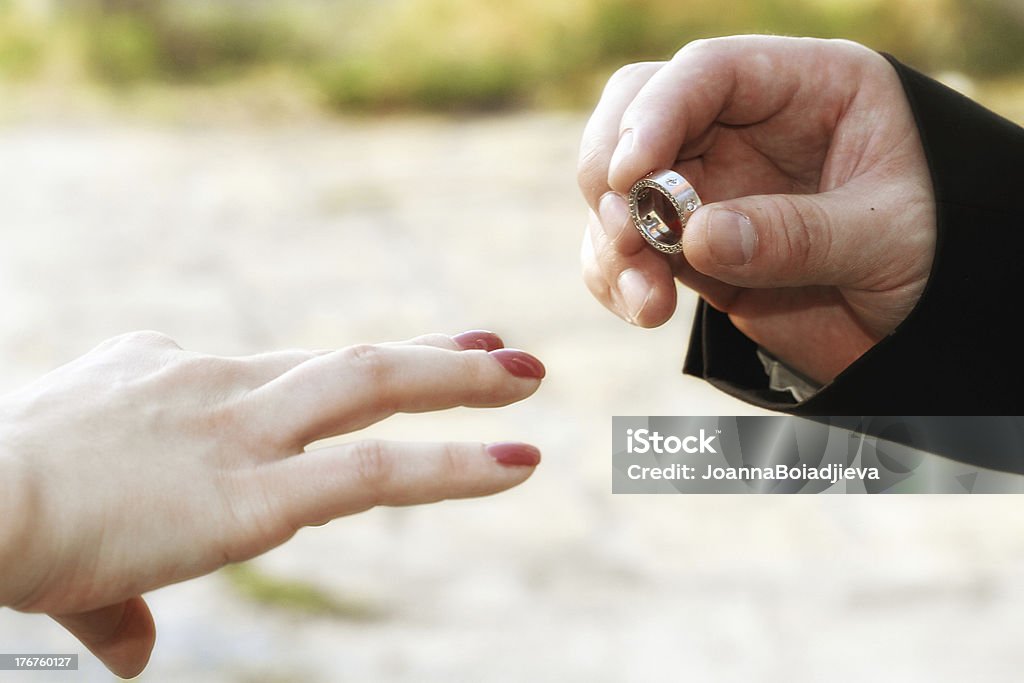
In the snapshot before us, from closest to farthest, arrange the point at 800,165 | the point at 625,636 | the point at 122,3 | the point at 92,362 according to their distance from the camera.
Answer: the point at 92,362 < the point at 800,165 < the point at 625,636 < the point at 122,3

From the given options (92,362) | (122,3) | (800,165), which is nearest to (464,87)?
(122,3)

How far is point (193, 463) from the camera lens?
2.32 ft

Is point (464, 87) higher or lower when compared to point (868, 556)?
higher

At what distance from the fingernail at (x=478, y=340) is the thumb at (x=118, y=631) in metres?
0.31

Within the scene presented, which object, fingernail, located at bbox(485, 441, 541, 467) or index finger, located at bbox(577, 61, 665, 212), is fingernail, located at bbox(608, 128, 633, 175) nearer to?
index finger, located at bbox(577, 61, 665, 212)

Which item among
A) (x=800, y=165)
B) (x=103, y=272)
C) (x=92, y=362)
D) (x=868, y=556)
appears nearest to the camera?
(x=92, y=362)

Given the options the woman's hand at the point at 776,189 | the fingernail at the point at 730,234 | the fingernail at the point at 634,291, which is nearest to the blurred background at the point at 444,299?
the woman's hand at the point at 776,189

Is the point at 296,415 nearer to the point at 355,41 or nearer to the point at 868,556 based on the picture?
the point at 868,556

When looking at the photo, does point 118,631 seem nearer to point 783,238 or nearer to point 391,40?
point 783,238

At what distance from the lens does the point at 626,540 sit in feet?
7.32

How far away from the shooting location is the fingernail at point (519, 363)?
2.61 ft

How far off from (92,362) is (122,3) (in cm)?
359

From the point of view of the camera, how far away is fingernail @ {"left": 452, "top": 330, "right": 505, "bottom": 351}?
0.84 metres

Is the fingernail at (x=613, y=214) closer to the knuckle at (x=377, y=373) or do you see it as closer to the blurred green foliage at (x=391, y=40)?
the knuckle at (x=377, y=373)
